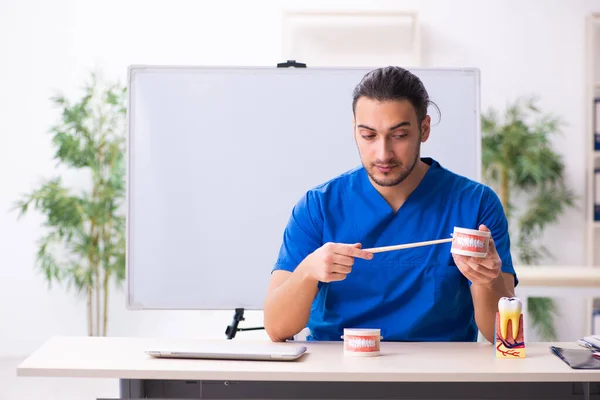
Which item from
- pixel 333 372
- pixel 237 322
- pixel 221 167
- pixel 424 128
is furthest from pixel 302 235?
pixel 221 167

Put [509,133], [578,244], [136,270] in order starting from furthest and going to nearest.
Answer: [578,244], [509,133], [136,270]

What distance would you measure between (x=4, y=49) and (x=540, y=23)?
10.3 feet

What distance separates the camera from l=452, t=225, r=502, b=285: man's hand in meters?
1.64

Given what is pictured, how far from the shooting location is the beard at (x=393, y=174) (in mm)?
1859

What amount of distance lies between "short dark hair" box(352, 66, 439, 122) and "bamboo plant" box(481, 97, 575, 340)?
257 cm

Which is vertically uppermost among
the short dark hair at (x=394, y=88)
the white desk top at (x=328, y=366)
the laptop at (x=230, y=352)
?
the short dark hair at (x=394, y=88)

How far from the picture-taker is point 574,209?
182 inches

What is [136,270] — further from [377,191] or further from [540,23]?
[540,23]

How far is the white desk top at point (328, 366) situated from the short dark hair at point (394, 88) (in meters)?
0.57

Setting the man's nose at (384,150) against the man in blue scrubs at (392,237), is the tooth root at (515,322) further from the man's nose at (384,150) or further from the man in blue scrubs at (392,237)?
the man's nose at (384,150)

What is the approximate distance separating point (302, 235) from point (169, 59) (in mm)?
2970

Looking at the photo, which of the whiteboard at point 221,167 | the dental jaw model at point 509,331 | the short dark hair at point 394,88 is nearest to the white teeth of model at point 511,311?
the dental jaw model at point 509,331

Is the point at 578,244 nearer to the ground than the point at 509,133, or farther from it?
nearer to the ground

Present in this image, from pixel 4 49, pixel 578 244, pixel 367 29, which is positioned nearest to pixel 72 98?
pixel 4 49
